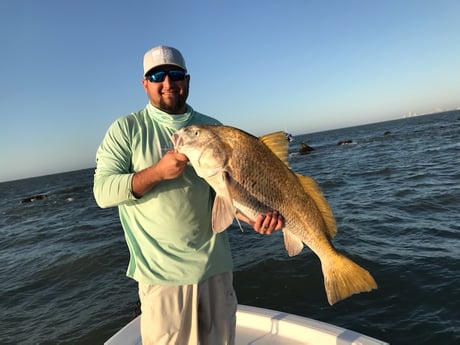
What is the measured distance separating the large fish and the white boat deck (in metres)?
1.82

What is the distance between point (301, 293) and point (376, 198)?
9.07 meters

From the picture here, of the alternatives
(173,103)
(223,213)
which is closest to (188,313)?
(223,213)

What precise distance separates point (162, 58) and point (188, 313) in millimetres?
2254

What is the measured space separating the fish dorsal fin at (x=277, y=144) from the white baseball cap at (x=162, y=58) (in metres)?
1.00

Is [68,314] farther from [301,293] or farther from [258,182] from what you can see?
[258,182]

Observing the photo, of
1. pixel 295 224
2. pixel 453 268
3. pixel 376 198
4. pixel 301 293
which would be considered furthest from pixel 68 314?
pixel 376 198

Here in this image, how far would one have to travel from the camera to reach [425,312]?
6.60m

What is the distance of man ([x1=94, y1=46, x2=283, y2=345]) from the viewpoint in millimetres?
2822

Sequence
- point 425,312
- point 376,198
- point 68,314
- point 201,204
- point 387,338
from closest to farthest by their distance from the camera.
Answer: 1. point 201,204
2. point 387,338
3. point 425,312
4. point 68,314
5. point 376,198

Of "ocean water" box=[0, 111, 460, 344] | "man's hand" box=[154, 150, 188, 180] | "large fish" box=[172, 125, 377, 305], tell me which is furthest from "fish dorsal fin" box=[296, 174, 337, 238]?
"ocean water" box=[0, 111, 460, 344]

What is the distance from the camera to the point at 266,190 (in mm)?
2770

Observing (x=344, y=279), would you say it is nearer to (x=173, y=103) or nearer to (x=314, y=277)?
(x=173, y=103)

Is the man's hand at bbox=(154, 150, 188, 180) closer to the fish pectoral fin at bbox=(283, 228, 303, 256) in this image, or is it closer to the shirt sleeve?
the shirt sleeve

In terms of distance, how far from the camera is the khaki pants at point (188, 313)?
287 cm
